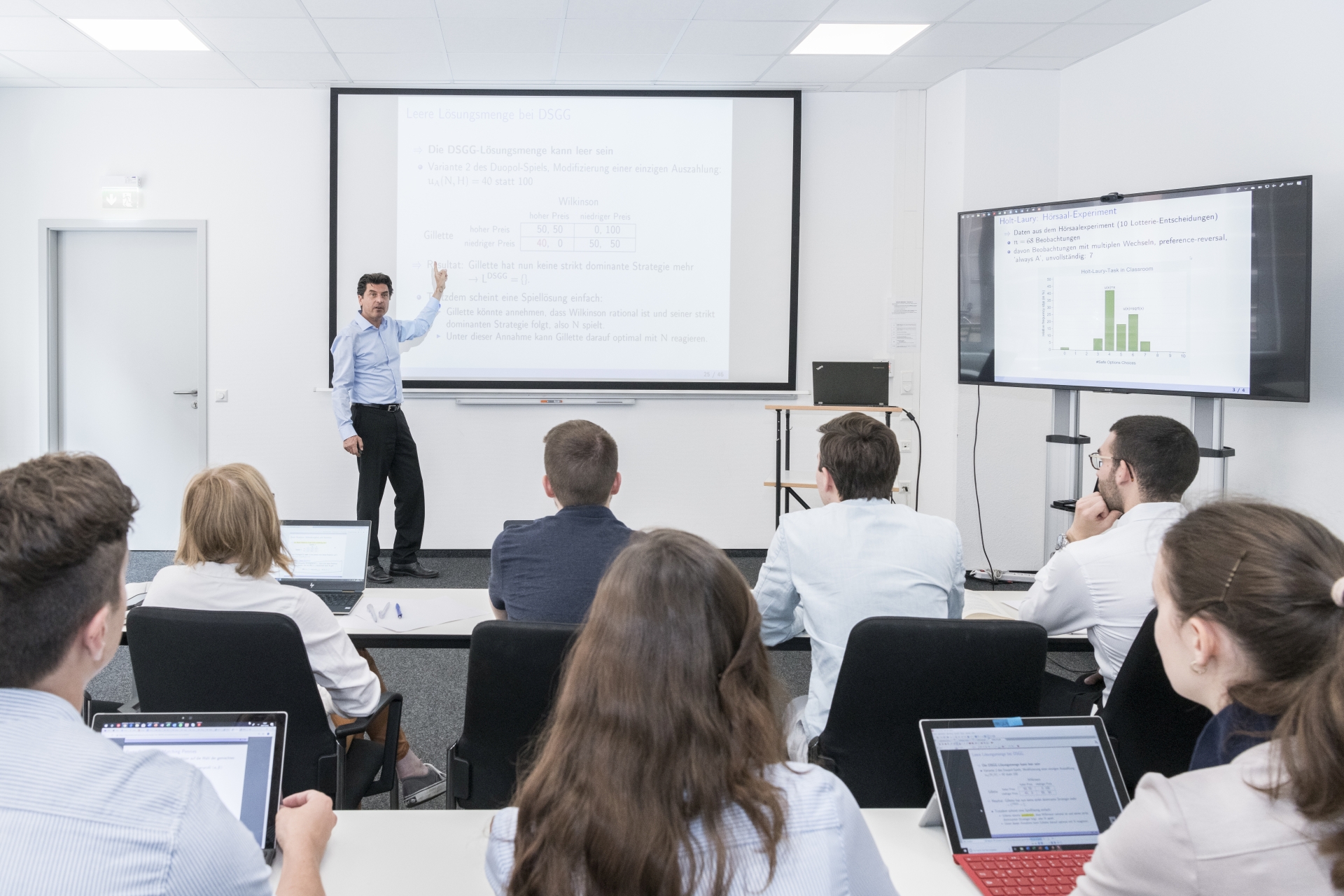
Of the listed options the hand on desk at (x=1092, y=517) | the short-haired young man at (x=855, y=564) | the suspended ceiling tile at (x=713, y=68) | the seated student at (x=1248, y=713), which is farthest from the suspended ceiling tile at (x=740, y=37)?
the seated student at (x=1248, y=713)

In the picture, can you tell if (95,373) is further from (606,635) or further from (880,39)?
(606,635)

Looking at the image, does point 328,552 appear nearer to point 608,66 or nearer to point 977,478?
point 608,66

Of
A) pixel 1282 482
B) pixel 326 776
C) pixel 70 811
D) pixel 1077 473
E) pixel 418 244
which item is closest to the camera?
pixel 70 811

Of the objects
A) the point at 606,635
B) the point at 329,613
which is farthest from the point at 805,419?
the point at 606,635

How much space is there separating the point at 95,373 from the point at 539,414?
274 centimetres

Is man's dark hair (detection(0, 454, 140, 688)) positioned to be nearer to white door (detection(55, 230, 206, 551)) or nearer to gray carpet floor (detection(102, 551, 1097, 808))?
gray carpet floor (detection(102, 551, 1097, 808))

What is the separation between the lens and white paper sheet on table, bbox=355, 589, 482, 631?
2402 mm

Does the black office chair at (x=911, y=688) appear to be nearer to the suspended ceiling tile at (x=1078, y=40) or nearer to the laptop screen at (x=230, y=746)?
the laptop screen at (x=230, y=746)

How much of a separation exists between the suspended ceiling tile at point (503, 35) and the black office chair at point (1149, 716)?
374 centimetres

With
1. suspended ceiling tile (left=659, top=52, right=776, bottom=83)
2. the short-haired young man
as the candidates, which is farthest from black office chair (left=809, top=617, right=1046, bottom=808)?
suspended ceiling tile (left=659, top=52, right=776, bottom=83)

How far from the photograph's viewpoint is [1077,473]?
434 cm

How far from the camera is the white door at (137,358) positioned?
550 cm

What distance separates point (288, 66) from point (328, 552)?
3436 mm

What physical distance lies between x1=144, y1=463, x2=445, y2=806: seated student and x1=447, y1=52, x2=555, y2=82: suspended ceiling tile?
3.45 meters
